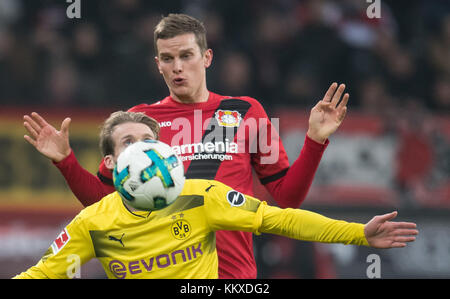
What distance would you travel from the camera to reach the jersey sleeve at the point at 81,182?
16.6ft

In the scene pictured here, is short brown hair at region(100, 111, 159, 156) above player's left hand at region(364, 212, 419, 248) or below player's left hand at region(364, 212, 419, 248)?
above

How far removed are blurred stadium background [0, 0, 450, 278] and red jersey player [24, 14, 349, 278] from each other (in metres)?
3.90

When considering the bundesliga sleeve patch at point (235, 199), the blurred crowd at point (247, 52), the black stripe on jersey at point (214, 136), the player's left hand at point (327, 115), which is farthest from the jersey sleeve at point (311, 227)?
the blurred crowd at point (247, 52)

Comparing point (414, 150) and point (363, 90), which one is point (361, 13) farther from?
point (414, 150)

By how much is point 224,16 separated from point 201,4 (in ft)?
1.29

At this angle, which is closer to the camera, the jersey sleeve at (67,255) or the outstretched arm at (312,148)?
the jersey sleeve at (67,255)

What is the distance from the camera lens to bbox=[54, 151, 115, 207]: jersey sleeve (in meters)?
5.07

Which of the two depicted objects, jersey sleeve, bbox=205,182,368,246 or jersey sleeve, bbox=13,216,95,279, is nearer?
jersey sleeve, bbox=205,182,368,246

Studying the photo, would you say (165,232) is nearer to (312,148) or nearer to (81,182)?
(81,182)

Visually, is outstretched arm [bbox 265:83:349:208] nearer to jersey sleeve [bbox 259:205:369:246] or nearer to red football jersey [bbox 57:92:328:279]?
red football jersey [bbox 57:92:328:279]

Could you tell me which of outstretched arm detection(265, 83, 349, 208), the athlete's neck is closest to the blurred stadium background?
the athlete's neck

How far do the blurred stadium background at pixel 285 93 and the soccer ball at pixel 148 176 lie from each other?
17.8 ft

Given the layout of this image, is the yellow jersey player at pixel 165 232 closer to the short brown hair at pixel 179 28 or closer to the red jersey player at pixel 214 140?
the red jersey player at pixel 214 140
